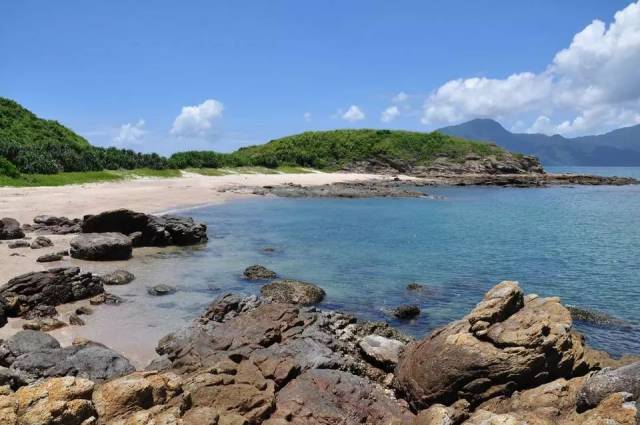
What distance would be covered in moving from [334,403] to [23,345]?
7.62 meters

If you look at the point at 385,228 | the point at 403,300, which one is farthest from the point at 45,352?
the point at 385,228

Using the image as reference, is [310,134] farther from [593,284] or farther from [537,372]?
[537,372]

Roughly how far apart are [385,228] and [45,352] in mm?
32619

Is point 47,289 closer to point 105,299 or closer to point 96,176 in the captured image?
point 105,299

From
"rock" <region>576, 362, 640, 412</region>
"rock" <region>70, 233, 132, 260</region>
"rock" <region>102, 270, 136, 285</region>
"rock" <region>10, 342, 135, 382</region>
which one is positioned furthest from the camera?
"rock" <region>70, 233, 132, 260</region>

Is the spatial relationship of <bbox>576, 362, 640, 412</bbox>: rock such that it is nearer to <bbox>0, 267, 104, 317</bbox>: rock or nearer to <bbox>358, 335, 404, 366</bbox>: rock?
<bbox>358, 335, 404, 366</bbox>: rock

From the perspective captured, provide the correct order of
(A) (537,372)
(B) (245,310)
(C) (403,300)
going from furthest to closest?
(C) (403,300) → (B) (245,310) → (A) (537,372)

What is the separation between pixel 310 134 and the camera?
14712 centimetres

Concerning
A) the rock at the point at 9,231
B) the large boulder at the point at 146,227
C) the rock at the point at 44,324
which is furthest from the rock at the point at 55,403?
the rock at the point at 9,231

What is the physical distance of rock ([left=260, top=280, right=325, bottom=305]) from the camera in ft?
62.3

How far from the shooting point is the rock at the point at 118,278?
2020cm

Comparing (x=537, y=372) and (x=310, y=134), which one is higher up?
(x=310, y=134)

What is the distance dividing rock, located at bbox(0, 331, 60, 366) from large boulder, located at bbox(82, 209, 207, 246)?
16.5 metres

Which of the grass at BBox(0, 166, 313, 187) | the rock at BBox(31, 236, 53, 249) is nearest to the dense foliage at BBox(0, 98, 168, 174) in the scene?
the grass at BBox(0, 166, 313, 187)
